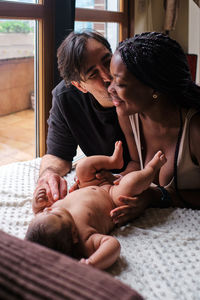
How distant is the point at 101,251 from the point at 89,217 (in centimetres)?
19

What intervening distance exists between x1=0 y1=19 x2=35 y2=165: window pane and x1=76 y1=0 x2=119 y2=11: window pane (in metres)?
0.62

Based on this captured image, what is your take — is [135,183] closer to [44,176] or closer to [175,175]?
[175,175]

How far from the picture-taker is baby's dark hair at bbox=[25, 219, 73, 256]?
3.26 feet

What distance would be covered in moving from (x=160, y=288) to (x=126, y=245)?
24 centimetres

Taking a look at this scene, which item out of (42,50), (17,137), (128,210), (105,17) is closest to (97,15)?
(105,17)

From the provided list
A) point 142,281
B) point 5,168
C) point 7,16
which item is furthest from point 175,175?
point 7,16

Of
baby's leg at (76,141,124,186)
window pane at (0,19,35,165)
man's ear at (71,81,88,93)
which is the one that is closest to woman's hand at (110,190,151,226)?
baby's leg at (76,141,124,186)

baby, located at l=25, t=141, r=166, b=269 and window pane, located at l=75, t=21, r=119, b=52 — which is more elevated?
window pane, located at l=75, t=21, r=119, b=52

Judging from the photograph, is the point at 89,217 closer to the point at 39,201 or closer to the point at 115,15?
the point at 39,201

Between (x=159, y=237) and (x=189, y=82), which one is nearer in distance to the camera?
(x=159, y=237)

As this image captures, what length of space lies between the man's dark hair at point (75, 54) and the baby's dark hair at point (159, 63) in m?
0.23

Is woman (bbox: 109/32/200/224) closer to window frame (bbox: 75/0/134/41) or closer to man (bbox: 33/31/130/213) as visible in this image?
man (bbox: 33/31/130/213)

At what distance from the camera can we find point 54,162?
70.5 inches

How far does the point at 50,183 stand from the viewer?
4.89 ft
